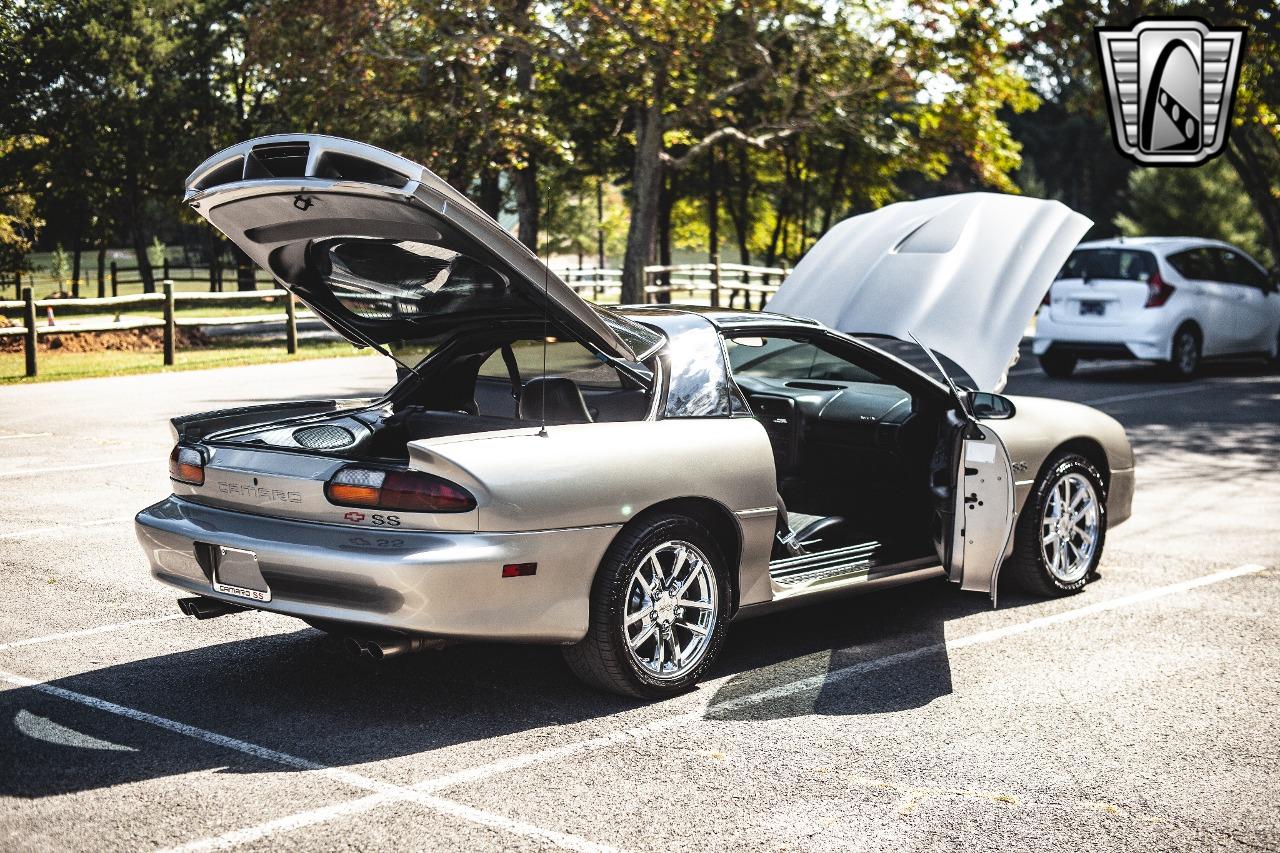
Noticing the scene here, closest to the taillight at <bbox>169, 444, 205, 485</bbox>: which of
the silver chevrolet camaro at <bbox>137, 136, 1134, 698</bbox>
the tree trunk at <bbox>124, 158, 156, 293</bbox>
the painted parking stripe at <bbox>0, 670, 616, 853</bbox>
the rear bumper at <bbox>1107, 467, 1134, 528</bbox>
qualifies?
the silver chevrolet camaro at <bbox>137, 136, 1134, 698</bbox>

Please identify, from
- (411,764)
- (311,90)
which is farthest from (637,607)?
(311,90)

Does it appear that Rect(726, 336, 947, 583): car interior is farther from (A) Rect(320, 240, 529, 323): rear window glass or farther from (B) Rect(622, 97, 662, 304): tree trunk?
(B) Rect(622, 97, 662, 304): tree trunk

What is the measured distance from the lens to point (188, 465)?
201 inches

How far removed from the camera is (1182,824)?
153 inches

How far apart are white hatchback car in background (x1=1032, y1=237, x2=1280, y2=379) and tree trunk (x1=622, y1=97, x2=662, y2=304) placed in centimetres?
967

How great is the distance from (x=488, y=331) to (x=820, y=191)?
4209 cm

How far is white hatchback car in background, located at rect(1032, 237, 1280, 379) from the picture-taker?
17094 millimetres

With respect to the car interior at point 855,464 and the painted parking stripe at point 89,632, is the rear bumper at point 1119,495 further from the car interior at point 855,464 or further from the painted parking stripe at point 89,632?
the painted parking stripe at point 89,632

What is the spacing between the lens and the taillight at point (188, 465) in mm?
5047

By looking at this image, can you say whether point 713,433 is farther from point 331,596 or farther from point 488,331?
point 331,596

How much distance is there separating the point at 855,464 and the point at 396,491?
2548 millimetres

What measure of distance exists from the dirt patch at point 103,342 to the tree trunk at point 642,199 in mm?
8170

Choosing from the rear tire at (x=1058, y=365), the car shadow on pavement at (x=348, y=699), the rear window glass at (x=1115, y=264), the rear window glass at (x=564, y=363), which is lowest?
the car shadow on pavement at (x=348, y=699)

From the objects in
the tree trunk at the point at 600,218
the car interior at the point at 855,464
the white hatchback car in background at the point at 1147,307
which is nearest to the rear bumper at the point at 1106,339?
the white hatchback car in background at the point at 1147,307
